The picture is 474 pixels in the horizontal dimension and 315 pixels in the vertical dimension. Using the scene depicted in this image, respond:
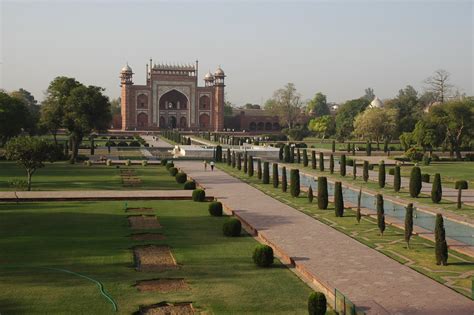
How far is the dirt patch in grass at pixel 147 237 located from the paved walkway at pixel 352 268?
2.02m

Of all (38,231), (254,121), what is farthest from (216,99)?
(38,231)

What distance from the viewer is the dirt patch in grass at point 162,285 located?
327 inches

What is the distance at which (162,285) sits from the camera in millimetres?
8523

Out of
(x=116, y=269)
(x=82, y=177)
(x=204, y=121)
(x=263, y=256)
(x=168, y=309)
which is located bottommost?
(x=168, y=309)

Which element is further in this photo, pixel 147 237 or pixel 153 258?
pixel 147 237

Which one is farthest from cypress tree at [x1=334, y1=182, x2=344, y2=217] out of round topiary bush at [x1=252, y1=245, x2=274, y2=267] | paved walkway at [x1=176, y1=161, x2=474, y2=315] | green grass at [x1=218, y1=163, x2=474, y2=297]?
round topiary bush at [x1=252, y1=245, x2=274, y2=267]

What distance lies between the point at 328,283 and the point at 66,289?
11.7 feet

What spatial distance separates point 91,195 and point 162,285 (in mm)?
9178

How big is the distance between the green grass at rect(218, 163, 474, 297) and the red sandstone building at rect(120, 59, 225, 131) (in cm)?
5310

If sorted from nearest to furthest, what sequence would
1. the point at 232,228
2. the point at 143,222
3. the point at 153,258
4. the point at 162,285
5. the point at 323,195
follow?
the point at 162,285 < the point at 153,258 < the point at 232,228 < the point at 143,222 < the point at 323,195

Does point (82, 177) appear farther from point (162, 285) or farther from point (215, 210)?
point (162, 285)

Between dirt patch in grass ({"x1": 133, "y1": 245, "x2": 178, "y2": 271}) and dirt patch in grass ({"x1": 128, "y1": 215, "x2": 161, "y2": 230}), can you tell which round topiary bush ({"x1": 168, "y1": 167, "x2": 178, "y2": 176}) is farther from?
dirt patch in grass ({"x1": 133, "y1": 245, "x2": 178, "y2": 271})

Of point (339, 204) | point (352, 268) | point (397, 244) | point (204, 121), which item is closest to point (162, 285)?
point (352, 268)

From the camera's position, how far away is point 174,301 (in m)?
7.80
